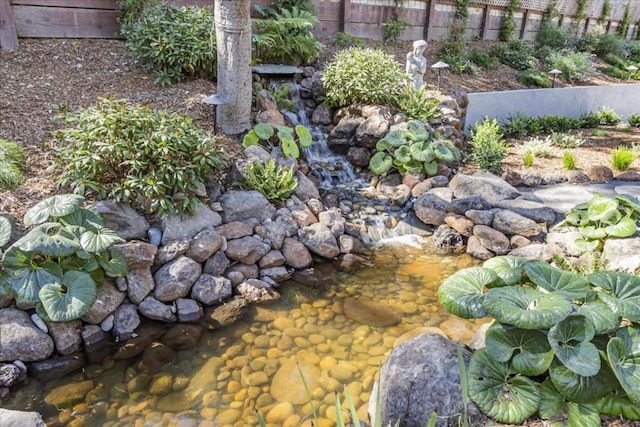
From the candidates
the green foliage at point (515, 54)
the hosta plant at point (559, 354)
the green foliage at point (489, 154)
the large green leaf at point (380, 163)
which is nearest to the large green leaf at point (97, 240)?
the hosta plant at point (559, 354)

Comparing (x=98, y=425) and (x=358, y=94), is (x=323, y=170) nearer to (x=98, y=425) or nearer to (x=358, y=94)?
(x=358, y=94)

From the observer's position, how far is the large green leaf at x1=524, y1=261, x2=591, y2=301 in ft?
8.25

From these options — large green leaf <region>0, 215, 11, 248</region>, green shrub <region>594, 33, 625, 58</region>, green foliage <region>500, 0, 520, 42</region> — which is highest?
green foliage <region>500, 0, 520, 42</region>

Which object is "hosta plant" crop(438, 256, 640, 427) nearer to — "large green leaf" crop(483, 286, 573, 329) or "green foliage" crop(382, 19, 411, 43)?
"large green leaf" crop(483, 286, 573, 329)

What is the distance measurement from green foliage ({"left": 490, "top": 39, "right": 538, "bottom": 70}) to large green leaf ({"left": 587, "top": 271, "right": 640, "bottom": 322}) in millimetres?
9874

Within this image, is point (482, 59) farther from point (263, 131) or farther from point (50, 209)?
point (50, 209)

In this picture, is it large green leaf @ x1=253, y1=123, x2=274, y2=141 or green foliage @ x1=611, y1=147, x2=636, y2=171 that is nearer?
large green leaf @ x1=253, y1=123, x2=274, y2=141

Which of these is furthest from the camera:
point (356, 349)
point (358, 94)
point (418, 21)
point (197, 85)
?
point (418, 21)

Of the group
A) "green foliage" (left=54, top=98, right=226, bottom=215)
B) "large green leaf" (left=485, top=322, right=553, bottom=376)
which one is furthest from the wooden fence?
"large green leaf" (left=485, top=322, right=553, bottom=376)

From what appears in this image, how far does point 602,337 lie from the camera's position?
2352 millimetres

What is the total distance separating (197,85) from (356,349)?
4.51 m

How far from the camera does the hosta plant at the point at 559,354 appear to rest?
85.4 inches

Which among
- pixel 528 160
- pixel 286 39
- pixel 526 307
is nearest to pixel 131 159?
pixel 526 307

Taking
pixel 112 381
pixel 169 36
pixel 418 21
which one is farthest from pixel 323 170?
pixel 418 21
